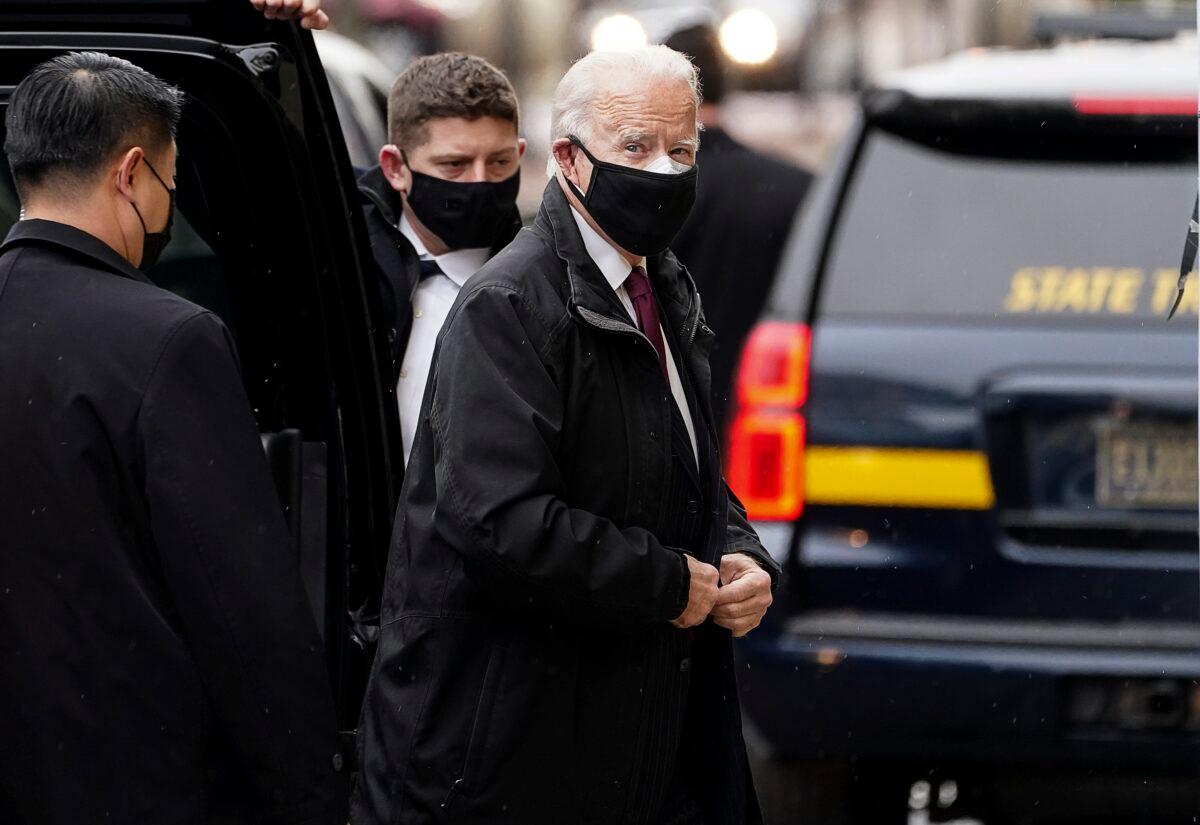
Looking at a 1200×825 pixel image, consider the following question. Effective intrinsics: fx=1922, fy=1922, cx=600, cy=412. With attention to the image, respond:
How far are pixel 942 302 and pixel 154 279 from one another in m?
1.96

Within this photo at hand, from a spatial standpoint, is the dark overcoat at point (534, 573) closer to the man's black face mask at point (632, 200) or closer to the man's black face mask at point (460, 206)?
the man's black face mask at point (632, 200)

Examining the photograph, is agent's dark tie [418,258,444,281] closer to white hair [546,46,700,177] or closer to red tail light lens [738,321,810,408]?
white hair [546,46,700,177]

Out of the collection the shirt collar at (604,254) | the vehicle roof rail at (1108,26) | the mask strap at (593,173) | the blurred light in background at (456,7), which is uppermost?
the mask strap at (593,173)

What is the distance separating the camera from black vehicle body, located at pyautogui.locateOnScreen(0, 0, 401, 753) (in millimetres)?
2928

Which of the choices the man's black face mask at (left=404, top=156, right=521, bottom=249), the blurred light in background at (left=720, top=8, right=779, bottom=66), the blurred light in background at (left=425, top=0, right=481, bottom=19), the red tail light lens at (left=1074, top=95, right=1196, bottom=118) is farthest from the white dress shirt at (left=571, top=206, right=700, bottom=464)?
the blurred light in background at (left=425, top=0, right=481, bottom=19)

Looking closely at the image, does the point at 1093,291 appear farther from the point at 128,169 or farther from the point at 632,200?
the point at 128,169

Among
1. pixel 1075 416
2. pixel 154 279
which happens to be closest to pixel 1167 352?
pixel 1075 416

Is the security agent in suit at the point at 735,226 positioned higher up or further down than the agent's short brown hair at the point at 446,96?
further down

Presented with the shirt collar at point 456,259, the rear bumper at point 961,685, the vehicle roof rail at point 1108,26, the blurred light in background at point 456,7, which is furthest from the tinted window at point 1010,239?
the blurred light in background at point 456,7

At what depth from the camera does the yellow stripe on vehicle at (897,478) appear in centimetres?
432

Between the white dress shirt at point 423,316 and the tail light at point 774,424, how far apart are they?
104cm

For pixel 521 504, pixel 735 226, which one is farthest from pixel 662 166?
pixel 735 226

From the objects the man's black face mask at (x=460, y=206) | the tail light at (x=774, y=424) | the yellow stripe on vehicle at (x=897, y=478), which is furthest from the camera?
the tail light at (x=774, y=424)

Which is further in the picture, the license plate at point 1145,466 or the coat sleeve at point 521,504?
the license plate at point 1145,466
